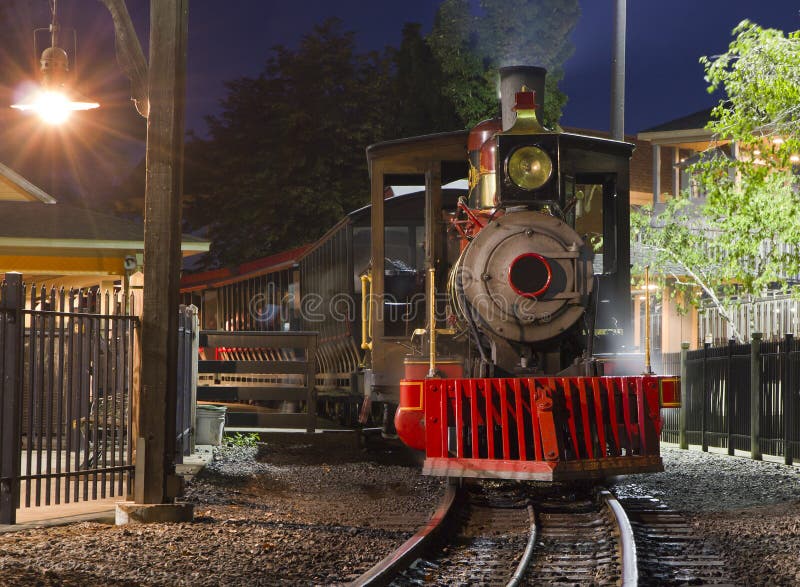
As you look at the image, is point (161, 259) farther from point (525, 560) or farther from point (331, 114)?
point (331, 114)

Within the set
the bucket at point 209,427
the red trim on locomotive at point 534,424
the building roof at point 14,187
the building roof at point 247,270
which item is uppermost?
the building roof at point 14,187

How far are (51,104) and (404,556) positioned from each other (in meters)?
4.89

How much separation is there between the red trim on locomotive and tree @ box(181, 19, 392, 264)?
2447cm

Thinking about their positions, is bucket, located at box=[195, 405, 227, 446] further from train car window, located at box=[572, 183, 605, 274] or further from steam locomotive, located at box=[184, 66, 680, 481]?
train car window, located at box=[572, 183, 605, 274]

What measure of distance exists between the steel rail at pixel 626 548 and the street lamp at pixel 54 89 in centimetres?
528

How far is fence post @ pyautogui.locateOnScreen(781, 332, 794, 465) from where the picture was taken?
464 inches

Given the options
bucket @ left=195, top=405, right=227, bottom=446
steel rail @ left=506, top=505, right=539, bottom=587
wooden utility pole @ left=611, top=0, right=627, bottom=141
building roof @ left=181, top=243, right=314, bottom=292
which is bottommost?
steel rail @ left=506, top=505, right=539, bottom=587

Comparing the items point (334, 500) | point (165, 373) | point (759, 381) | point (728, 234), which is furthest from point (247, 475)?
point (728, 234)

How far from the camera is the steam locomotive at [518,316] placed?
775 cm

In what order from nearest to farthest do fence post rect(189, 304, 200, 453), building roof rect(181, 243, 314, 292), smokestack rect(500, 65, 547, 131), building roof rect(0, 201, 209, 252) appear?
smokestack rect(500, 65, 547, 131) → fence post rect(189, 304, 200, 453) → building roof rect(0, 201, 209, 252) → building roof rect(181, 243, 314, 292)

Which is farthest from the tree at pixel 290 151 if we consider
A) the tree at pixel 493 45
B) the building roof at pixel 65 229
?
the building roof at pixel 65 229

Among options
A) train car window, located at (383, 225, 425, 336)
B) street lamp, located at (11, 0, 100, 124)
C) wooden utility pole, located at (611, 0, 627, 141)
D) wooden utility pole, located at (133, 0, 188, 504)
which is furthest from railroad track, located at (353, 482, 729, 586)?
wooden utility pole, located at (611, 0, 627, 141)

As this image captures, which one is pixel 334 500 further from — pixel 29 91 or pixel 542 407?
pixel 29 91

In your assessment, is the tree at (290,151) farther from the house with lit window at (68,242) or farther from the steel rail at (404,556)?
the steel rail at (404,556)
